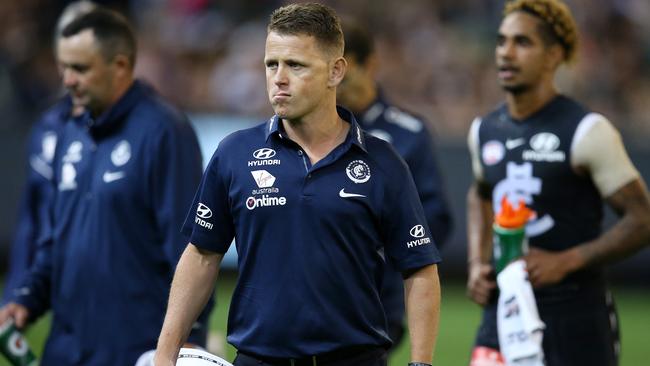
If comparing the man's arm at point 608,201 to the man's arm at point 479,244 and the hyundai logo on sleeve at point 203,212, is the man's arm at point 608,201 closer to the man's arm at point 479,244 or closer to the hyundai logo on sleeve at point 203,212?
the man's arm at point 479,244

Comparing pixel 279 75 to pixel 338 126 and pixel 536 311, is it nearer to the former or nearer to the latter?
A: pixel 338 126

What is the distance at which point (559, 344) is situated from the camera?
260 inches

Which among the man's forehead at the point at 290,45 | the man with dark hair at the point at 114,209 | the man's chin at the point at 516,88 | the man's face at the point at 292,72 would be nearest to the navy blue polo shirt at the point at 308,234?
Answer: the man's face at the point at 292,72

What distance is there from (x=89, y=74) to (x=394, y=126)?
2.09 meters

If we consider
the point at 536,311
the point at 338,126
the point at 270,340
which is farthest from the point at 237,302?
the point at 536,311

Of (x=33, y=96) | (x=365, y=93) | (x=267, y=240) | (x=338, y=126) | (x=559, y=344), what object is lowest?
(x=559, y=344)

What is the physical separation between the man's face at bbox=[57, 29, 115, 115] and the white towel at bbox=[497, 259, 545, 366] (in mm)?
2147

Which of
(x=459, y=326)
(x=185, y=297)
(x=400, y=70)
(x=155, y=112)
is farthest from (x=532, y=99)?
(x=400, y=70)

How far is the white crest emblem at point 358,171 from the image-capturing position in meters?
5.10

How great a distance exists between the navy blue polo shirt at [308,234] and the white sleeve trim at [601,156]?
5.23ft

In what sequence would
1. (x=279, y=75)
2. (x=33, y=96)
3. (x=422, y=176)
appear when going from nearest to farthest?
(x=279, y=75) < (x=422, y=176) < (x=33, y=96)

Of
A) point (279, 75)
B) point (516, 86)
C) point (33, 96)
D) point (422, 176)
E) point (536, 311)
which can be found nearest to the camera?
point (279, 75)

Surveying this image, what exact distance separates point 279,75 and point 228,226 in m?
0.64

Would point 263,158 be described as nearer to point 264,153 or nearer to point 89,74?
point 264,153
